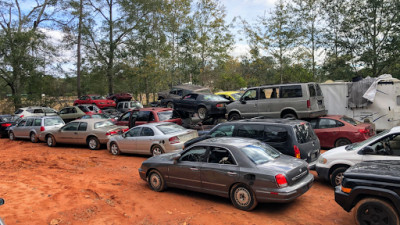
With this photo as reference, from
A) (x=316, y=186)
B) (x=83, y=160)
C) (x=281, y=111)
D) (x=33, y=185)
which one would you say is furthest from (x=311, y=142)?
(x=83, y=160)

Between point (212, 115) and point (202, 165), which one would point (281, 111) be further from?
point (202, 165)

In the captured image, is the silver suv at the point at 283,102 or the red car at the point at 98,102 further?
the red car at the point at 98,102

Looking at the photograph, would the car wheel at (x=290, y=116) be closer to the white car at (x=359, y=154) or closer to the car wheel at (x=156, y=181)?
the white car at (x=359, y=154)

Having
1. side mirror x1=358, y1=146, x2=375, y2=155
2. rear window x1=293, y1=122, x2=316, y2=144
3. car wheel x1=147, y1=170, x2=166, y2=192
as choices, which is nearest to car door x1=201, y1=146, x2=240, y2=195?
car wheel x1=147, y1=170, x2=166, y2=192

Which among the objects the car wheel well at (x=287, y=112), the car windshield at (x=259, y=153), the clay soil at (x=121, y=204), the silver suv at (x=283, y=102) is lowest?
the clay soil at (x=121, y=204)

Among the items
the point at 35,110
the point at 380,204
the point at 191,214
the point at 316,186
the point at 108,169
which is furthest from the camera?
the point at 35,110

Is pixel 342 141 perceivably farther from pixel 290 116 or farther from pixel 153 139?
pixel 153 139

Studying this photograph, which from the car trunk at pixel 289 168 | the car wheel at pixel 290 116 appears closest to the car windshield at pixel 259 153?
the car trunk at pixel 289 168

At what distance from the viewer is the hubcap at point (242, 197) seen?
5.61m

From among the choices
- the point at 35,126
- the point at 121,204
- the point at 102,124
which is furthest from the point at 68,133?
the point at 121,204

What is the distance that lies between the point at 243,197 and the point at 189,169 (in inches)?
54.8

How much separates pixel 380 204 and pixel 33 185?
787cm

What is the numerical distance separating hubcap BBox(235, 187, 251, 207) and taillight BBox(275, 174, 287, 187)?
646 mm

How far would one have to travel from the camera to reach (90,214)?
5789 millimetres
